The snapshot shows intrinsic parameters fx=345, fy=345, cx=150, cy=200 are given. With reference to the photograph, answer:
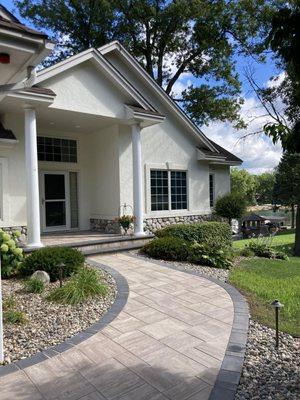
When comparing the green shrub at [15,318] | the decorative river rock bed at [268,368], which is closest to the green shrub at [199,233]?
the decorative river rock bed at [268,368]

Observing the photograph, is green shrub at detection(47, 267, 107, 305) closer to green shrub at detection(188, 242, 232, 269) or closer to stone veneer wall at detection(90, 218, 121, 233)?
green shrub at detection(188, 242, 232, 269)

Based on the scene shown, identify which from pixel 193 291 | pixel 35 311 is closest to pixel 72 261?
pixel 35 311

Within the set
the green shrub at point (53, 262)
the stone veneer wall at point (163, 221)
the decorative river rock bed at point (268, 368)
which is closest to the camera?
the decorative river rock bed at point (268, 368)

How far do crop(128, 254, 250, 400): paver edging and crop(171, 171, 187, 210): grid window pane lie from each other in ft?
27.4

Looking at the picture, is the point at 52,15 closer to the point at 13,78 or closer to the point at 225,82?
the point at 225,82

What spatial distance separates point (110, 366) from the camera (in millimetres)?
3756

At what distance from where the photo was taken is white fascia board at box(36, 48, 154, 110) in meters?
9.91

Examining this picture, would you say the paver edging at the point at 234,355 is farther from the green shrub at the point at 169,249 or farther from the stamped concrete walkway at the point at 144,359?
the green shrub at the point at 169,249

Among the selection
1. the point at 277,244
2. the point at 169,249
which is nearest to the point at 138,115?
the point at 169,249

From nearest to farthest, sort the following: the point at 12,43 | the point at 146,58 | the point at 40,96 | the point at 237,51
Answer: the point at 12,43
the point at 40,96
the point at 237,51
the point at 146,58

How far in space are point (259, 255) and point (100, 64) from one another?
8.25 metres

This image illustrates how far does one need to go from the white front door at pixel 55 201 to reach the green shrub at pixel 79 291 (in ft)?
23.0

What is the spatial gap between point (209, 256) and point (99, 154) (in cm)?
637

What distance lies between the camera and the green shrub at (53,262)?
22.7 feet
